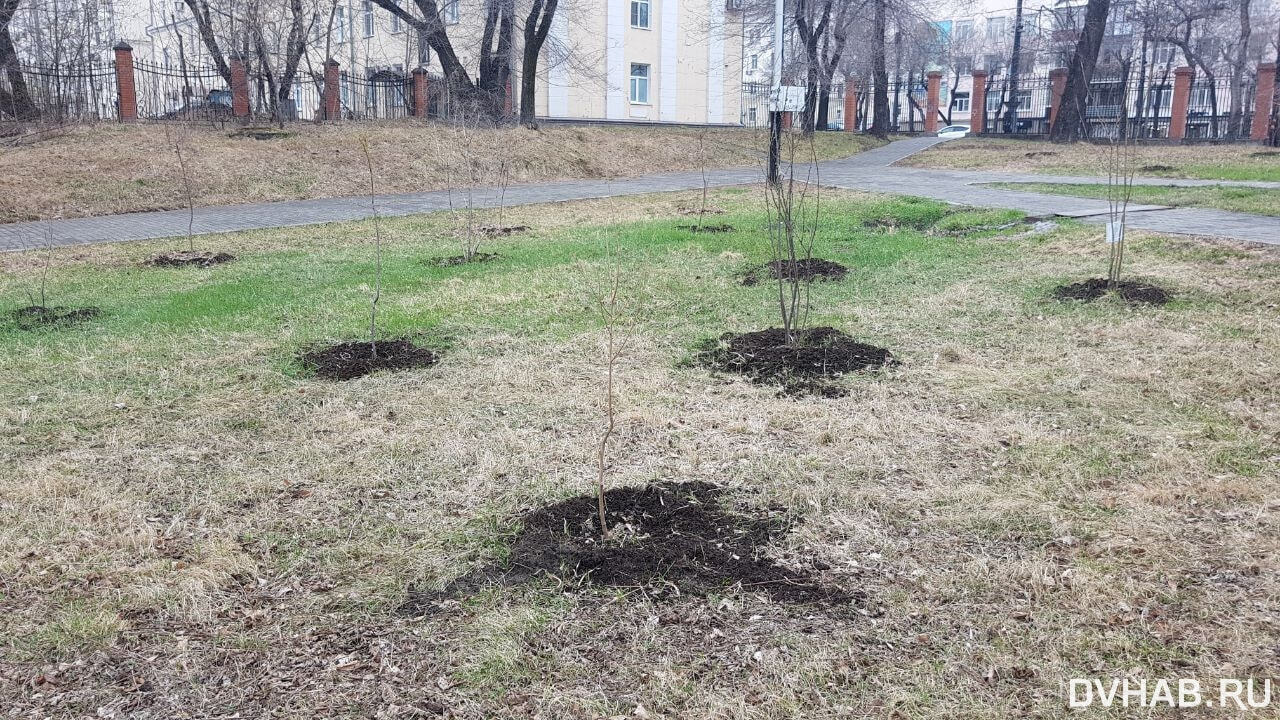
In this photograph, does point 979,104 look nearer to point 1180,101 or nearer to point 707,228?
point 1180,101

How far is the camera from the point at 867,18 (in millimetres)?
31188

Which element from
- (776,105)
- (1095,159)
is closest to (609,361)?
(776,105)

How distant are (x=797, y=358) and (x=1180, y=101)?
2909cm

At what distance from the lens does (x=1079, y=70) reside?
27234 mm

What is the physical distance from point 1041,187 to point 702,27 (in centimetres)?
2444

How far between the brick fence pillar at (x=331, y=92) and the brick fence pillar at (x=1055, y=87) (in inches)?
914

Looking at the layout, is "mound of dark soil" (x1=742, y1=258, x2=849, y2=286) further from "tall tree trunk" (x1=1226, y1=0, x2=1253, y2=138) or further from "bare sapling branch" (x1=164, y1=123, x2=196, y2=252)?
"tall tree trunk" (x1=1226, y1=0, x2=1253, y2=138)

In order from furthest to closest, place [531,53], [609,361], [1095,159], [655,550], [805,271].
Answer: [531,53] → [1095,159] → [805,271] → [609,361] → [655,550]

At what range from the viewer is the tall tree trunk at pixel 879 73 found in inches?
1153

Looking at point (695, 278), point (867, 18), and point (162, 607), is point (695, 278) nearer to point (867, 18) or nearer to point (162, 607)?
point (162, 607)

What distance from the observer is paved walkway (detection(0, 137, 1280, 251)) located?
35.3 ft

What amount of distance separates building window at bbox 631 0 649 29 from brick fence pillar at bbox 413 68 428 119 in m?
14.5

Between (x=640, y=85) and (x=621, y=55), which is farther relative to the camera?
(x=640, y=85)

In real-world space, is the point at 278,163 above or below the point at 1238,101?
below
